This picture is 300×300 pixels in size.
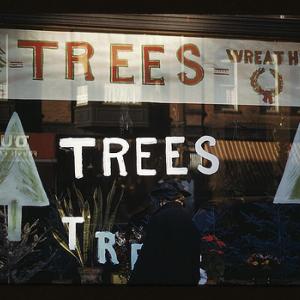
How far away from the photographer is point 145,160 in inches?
213

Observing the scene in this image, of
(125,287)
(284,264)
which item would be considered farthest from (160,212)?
(284,264)

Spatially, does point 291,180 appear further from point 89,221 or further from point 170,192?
point 89,221

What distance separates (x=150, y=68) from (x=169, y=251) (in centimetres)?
153

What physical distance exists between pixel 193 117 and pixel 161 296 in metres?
1.49

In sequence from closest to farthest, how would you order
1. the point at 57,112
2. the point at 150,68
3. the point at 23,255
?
the point at 23,255 < the point at 57,112 < the point at 150,68

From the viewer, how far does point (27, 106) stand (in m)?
5.41

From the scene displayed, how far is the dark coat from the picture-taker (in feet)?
17.6

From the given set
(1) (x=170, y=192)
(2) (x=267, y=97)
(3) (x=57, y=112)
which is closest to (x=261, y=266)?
(1) (x=170, y=192)

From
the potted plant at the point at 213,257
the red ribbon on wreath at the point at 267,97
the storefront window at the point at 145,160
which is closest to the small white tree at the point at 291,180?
the storefront window at the point at 145,160

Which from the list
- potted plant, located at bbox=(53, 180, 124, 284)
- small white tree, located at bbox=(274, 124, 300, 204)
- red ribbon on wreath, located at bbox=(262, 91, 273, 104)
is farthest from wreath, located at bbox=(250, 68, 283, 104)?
potted plant, located at bbox=(53, 180, 124, 284)

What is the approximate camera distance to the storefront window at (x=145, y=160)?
5.34 metres

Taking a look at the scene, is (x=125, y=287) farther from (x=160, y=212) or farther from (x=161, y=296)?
(x=160, y=212)

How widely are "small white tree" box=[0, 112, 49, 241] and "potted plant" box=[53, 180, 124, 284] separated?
0.21 m

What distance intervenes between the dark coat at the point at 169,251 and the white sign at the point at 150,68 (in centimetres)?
98
